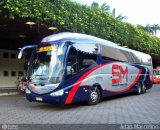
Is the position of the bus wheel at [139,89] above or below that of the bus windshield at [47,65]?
below

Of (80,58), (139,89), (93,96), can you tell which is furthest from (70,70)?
(139,89)

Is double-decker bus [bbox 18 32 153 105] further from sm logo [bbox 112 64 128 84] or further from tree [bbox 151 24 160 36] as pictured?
tree [bbox 151 24 160 36]

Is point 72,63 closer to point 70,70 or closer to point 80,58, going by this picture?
point 70,70

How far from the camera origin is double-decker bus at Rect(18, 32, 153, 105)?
12773 millimetres

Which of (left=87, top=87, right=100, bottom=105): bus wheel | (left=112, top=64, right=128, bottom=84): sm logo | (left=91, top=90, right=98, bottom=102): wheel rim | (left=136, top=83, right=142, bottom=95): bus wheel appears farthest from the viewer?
(left=136, top=83, right=142, bottom=95): bus wheel

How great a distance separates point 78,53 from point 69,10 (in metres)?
5.63

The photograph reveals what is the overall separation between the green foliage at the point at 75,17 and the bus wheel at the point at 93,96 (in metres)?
4.67

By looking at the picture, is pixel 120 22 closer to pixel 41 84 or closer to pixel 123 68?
pixel 123 68

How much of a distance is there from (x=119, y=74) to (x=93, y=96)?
3.76m

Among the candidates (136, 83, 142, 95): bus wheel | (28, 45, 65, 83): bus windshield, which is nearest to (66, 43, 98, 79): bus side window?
(28, 45, 65, 83): bus windshield

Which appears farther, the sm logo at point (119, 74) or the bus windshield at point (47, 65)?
the sm logo at point (119, 74)

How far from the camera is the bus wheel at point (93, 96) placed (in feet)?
47.5

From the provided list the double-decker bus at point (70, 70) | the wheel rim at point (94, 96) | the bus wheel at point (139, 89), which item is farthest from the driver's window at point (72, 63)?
the bus wheel at point (139, 89)

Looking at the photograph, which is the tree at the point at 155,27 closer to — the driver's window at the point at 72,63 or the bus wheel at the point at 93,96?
the bus wheel at the point at 93,96
